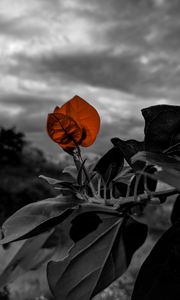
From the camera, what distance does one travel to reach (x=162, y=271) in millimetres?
482

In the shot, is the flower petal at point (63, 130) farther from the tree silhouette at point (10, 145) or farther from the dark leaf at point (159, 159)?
the tree silhouette at point (10, 145)

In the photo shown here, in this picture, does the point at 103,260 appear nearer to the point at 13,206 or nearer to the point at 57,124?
the point at 57,124

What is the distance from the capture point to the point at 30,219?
464 mm

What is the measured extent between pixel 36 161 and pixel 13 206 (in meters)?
2.31

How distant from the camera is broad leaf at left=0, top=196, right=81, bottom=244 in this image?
1.44ft

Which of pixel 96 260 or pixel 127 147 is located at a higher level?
pixel 127 147

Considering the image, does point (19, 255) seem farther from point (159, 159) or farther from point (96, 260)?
point (159, 159)

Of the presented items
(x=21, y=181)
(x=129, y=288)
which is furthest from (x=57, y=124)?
(x=21, y=181)

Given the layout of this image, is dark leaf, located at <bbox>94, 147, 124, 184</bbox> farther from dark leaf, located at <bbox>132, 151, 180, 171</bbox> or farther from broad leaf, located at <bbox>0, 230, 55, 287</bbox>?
broad leaf, located at <bbox>0, 230, 55, 287</bbox>

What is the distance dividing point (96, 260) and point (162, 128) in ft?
0.55

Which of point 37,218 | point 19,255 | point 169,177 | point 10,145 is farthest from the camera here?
point 10,145

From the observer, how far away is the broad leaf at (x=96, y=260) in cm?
50

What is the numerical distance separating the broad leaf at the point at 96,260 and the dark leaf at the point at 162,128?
0.33ft

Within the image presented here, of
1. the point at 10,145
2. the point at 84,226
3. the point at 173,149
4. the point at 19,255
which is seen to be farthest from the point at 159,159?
the point at 10,145
